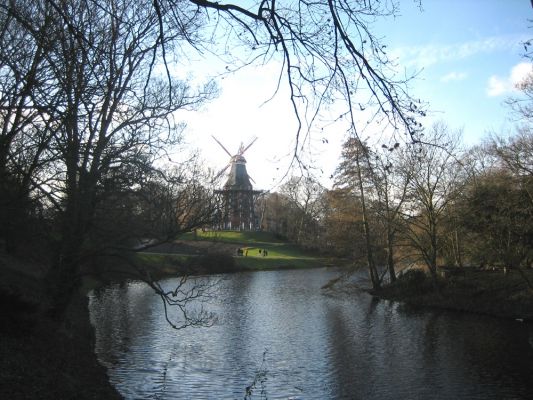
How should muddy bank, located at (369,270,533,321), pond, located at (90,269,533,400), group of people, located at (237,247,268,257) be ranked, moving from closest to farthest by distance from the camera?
1. pond, located at (90,269,533,400)
2. muddy bank, located at (369,270,533,321)
3. group of people, located at (237,247,268,257)

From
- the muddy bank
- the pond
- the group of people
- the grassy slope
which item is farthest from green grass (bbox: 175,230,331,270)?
the pond

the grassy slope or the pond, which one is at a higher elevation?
the grassy slope

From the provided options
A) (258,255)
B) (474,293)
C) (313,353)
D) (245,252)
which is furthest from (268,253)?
(313,353)

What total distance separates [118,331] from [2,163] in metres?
12.1

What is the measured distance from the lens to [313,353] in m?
16.8

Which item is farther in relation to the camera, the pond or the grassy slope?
the grassy slope

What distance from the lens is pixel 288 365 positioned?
1517cm

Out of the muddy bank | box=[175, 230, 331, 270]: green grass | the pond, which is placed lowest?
the pond

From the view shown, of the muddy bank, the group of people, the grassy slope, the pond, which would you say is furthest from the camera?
the group of people

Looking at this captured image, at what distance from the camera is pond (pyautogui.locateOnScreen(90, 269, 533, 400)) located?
12898 mm

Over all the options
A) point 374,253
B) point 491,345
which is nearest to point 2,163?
Answer: point 491,345

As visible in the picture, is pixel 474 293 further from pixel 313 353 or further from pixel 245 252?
pixel 245 252

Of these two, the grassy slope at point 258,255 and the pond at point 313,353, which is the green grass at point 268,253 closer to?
the grassy slope at point 258,255

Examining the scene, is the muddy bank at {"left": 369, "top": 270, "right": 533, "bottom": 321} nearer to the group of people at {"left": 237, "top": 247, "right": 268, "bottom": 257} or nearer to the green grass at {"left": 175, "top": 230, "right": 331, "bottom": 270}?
the green grass at {"left": 175, "top": 230, "right": 331, "bottom": 270}
